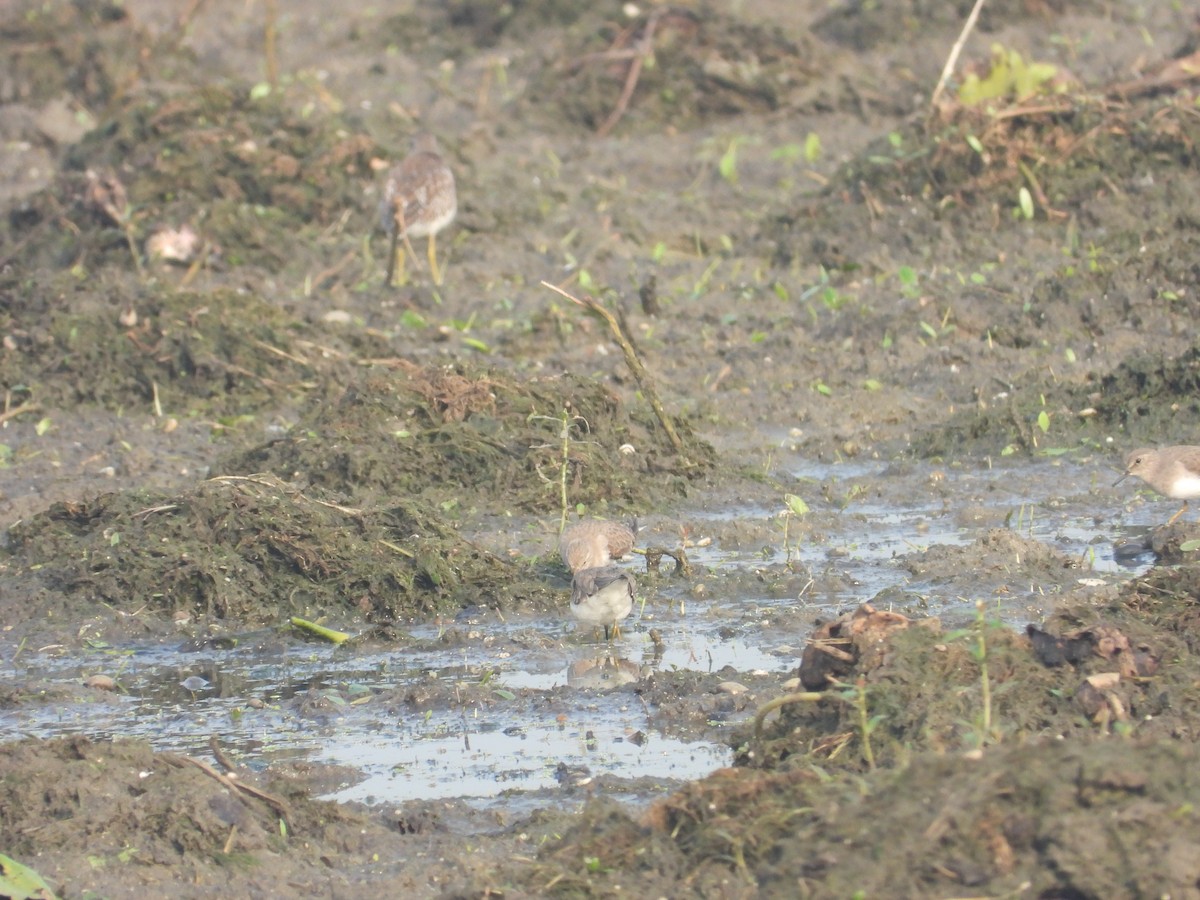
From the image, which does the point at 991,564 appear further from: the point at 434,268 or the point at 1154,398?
the point at 434,268

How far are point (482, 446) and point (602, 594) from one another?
92.7 inches

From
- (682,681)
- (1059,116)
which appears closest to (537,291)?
(1059,116)

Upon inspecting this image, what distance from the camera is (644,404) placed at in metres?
9.50

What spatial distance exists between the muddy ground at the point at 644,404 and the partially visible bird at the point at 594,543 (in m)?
0.22

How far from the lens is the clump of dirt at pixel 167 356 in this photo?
10094mm

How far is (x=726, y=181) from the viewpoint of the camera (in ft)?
46.2

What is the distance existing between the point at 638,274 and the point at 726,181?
2.29 m

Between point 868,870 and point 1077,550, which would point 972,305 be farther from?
point 868,870

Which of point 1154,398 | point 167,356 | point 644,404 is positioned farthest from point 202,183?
point 1154,398

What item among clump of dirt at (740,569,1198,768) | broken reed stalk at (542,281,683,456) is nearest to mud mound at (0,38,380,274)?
broken reed stalk at (542,281,683,456)

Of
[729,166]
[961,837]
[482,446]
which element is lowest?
[729,166]

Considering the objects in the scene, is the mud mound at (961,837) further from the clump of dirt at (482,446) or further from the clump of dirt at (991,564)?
the clump of dirt at (482,446)

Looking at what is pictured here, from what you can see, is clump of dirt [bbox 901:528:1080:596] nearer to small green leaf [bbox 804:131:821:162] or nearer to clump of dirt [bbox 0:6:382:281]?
clump of dirt [bbox 0:6:382:281]

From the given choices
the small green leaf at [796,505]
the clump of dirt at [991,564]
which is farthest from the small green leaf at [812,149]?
the clump of dirt at [991,564]
